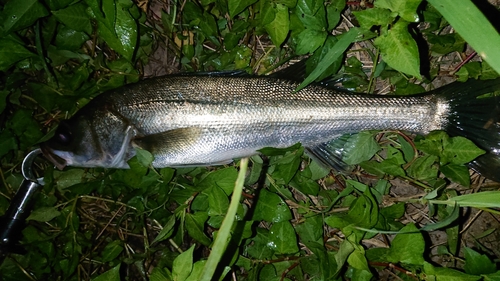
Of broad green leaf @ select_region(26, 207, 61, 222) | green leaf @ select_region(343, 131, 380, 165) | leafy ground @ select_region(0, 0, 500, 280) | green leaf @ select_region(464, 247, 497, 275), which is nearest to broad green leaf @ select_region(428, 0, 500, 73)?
leafy ground @ select_region(0, 0, 500, 280)

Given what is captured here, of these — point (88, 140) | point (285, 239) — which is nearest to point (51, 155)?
point (88, 140)

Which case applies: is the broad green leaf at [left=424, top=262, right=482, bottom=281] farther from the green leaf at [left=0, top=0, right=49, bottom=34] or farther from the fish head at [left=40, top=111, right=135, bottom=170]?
the green leaf at [left=0, top=0, right=49, bottom=34]

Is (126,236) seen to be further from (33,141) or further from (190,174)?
(33,141)

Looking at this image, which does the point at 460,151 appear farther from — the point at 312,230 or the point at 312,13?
the point at 312,13

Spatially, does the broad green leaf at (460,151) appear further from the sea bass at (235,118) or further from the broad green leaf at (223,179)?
the broad green leaf at (223,179)

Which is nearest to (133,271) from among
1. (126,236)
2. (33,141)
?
(126,236)
